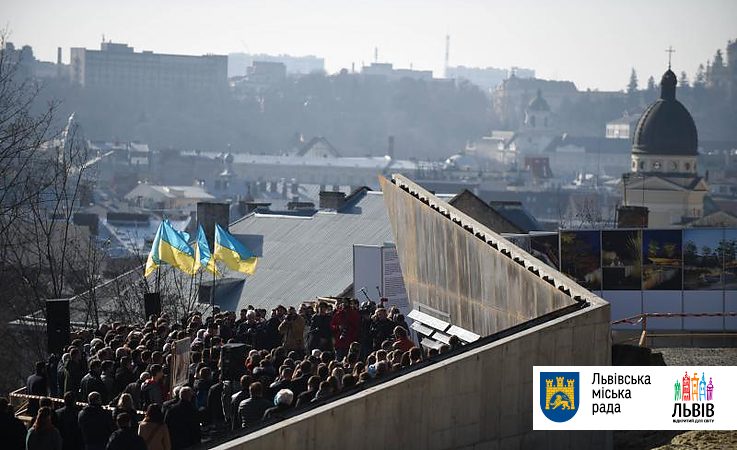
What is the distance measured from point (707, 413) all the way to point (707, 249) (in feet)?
33.4

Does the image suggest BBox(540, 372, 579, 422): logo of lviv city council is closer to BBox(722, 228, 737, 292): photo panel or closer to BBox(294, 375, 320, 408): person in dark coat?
BBox(294, 375, 320, 408): person in dark coat

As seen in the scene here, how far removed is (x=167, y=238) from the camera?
28312 millimetres

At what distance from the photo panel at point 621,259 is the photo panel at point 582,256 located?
104mm

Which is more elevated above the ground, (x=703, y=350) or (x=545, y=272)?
(x=545, y=272)

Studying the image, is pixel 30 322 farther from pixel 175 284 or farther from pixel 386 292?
pixel 386 292

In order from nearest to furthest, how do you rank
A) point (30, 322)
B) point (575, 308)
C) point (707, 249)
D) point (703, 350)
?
point (575, 308), point (703, 350), point (707, 249), point (30, 322)

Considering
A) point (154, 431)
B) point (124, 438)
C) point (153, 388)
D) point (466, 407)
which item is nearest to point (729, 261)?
point (466, 407)

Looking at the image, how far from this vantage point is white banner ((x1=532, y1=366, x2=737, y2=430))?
12898mm

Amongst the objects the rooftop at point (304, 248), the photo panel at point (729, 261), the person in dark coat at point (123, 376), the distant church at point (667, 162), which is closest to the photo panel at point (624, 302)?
the photo panel at point (729, 261)

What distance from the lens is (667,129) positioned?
324ft

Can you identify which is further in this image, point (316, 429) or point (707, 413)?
point (707, 413)

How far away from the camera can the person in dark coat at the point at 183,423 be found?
42.6 feet

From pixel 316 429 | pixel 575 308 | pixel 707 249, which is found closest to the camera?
pixel 316 429

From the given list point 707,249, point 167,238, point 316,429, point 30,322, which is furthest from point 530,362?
point 30,322
